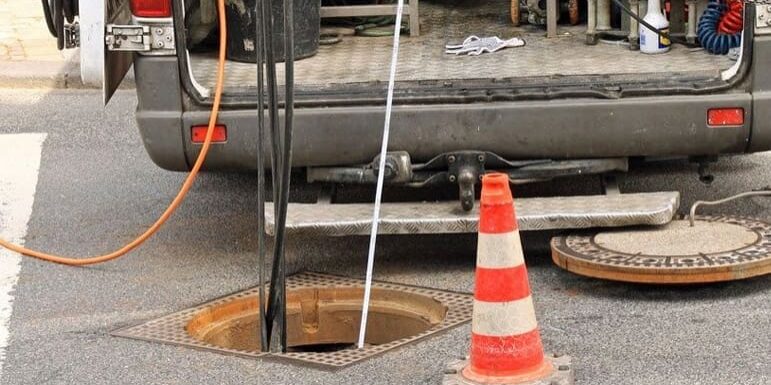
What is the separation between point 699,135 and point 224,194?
2737mm

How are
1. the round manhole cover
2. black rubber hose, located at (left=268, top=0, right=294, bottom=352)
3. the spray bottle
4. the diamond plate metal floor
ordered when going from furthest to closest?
the spray bottle, the diamond plate metal floor, the round manhole cover, black rubber hose, located at (left=268, top=0, right=294, bottom=352)

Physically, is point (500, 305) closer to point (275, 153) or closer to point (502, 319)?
point (502, 319)

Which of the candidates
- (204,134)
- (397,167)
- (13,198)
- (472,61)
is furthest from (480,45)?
(13,198)

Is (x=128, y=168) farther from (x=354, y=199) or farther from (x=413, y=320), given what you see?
(x=413, y=320)

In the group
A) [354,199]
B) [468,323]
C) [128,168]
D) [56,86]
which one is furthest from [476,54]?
[56,86]

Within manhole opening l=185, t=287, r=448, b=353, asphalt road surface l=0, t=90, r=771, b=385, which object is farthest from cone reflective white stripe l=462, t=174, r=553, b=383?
manhole opening l=185, t=287, r=448, b=353

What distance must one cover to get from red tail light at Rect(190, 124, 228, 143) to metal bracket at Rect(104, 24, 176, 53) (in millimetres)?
325

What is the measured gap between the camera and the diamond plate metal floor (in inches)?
246

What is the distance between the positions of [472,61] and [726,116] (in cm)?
131

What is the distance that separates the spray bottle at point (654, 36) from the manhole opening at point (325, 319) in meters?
1.78

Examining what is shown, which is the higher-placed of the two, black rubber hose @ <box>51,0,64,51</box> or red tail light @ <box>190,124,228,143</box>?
black rubber hose @ <box>51,0,64,51</box>

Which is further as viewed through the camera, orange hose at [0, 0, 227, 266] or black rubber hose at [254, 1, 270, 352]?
orange hose at [0, 0, 227, 266]

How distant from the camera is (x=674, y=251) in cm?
565

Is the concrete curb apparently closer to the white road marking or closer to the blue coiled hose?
the white road marking
